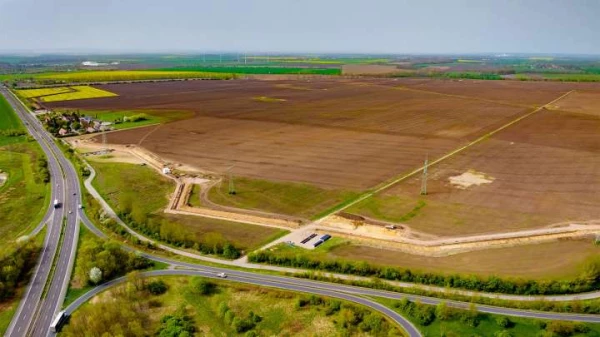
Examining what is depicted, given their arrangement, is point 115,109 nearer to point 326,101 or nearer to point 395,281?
point 326,101

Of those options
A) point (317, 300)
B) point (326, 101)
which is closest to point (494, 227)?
point (317, 300)

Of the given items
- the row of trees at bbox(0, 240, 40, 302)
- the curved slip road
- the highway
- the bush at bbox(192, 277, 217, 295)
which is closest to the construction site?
the highway

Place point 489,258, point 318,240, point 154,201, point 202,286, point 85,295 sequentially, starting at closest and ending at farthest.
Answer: point 202,286 → point 85,295 → point 489,258 → point 318,240 → point 154,201

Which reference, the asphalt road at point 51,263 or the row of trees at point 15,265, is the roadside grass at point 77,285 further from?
the row of trees at point 15,265

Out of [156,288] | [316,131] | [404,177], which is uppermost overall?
[316,131]

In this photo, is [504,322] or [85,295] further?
[85,295]

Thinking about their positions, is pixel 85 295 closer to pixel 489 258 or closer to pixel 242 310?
pixel 242 310

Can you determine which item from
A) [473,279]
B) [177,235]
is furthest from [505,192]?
[177,235]
